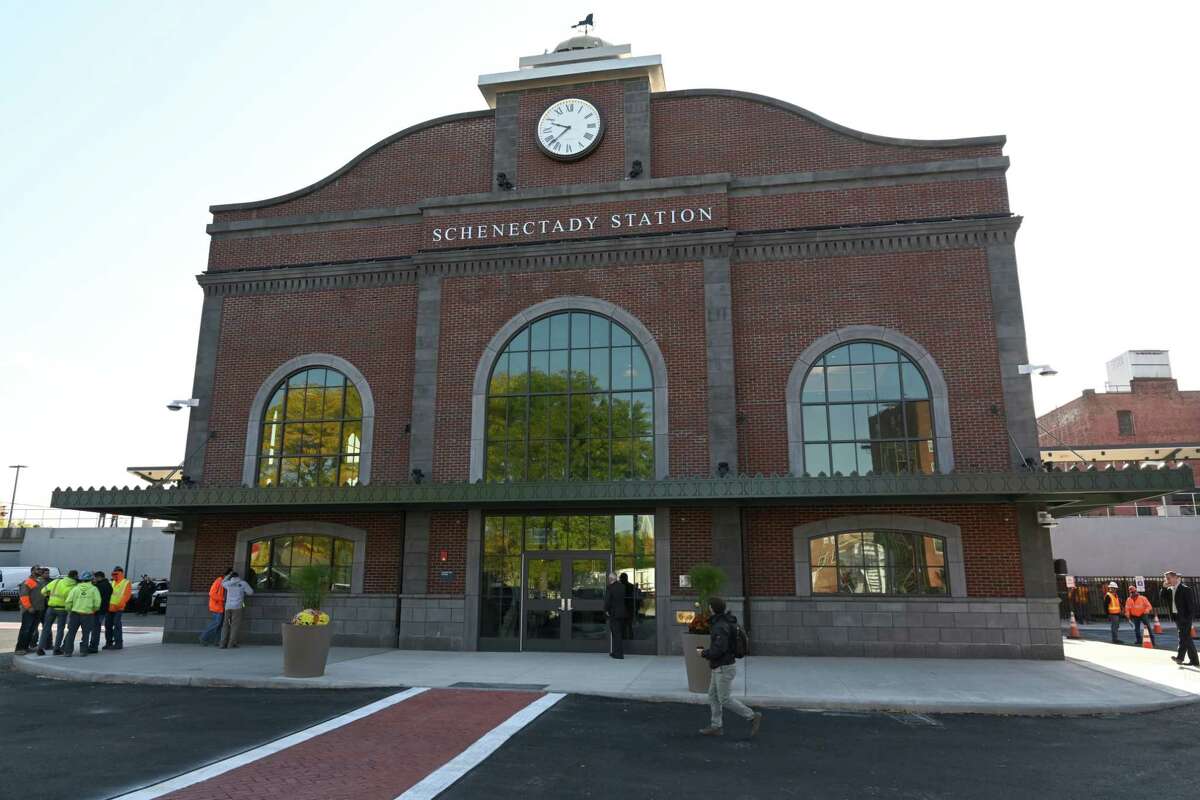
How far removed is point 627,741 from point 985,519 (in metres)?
11.5

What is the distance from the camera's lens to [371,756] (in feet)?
29.0

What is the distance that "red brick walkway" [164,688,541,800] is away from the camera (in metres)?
7.50

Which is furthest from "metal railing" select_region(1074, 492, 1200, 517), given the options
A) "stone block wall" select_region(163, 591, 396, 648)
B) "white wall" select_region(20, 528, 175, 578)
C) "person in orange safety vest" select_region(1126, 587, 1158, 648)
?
"white wall" select_region(20, 528, 175, 578)

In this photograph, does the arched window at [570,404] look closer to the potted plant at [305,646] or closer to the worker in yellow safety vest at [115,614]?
the potted plant at [305,646]

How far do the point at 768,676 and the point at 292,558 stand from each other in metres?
12.4

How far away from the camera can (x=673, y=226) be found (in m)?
20.3

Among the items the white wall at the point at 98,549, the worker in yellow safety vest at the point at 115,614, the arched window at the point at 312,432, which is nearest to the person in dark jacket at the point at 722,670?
the arched window at the point at 312,432

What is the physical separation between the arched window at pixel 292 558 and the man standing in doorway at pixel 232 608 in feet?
3.95

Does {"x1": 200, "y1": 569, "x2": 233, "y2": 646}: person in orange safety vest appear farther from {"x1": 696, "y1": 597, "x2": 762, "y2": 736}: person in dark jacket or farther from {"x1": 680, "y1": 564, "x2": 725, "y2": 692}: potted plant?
{"x1": 696, "y1": 597, "x2": 762, "y2": 736}: person in dark jacket

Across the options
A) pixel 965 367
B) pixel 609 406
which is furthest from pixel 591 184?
pixel 965 367

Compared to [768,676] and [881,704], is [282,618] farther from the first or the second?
[881,704]

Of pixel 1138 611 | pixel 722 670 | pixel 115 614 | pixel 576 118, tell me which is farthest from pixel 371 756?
pixel 1138 611

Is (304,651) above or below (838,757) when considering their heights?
above

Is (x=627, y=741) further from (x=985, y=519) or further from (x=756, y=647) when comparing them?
(x=985, y=519)
